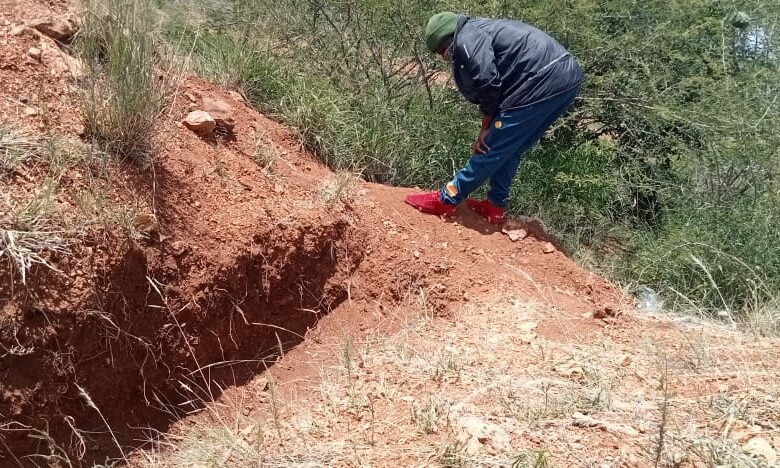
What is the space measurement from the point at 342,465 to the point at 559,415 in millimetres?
860

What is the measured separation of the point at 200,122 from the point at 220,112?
0.23 m

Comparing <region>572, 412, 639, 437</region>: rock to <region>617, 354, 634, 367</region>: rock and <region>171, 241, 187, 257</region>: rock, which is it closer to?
<region>617, 354, 634, 367</region>: rock

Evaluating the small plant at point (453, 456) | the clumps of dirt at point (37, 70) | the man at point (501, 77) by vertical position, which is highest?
the man at point (501, 77)

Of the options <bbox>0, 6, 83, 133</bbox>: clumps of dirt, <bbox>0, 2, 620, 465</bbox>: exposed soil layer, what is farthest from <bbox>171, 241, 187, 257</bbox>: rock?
<bbox>0, 6, 83, 133</bbox>: clumps of dirt

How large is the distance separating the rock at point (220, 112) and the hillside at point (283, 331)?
0.05 metres

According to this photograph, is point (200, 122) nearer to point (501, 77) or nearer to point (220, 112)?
point (220, 112)

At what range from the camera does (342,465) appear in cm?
231

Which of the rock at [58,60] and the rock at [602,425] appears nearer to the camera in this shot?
the rock at [602,425]

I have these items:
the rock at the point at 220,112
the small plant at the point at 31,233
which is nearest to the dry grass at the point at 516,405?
the small plant at the point at 31,233

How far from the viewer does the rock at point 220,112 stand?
3840 millimetres

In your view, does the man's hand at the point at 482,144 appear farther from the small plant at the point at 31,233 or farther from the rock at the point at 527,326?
the small plant at the point at 31,233

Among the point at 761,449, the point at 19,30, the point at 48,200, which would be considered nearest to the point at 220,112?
the point at 19,30

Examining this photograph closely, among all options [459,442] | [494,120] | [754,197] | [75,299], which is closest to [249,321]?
[75,299]

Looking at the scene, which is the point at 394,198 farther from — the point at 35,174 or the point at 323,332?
the point at 35,174
